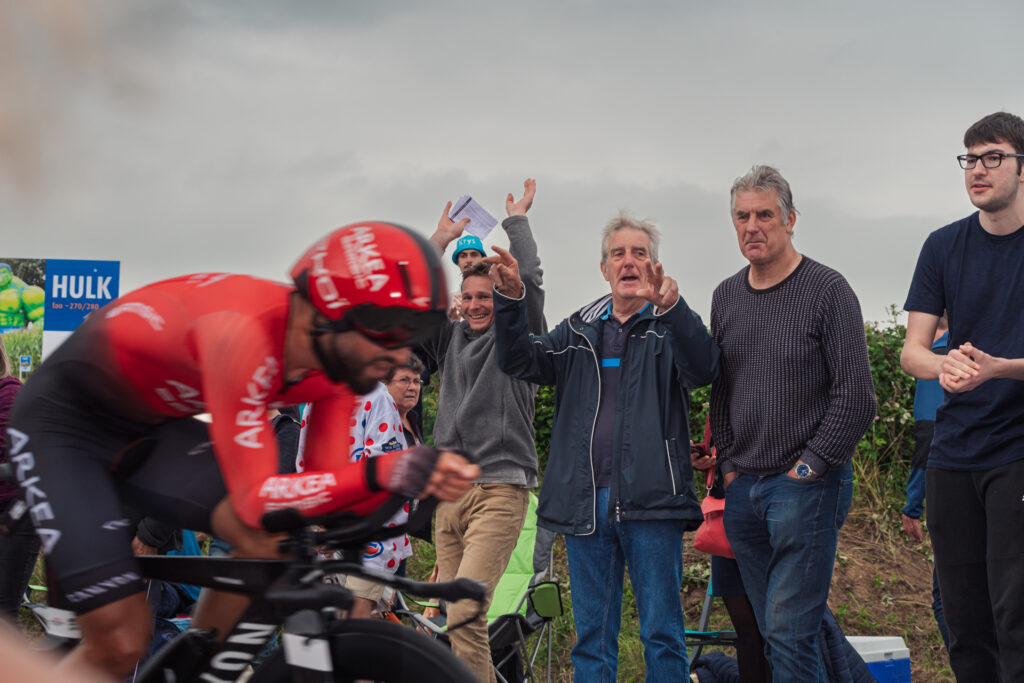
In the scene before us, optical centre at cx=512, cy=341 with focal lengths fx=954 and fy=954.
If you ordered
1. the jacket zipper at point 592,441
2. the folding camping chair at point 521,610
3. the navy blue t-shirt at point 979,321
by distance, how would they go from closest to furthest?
the navy blue t-shirt at point 979,321
the jacket zipper at point 592,441
the folding camping chair at point 521,610

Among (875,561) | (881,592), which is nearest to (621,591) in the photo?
(881,592)

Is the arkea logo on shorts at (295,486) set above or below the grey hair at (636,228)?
below

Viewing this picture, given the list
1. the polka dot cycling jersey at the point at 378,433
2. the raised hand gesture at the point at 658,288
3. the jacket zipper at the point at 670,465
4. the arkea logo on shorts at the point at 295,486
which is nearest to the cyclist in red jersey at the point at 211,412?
the arkea logo on shorts at the point at 295,486

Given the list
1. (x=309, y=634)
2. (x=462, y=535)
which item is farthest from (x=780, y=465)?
(x=309, y=634)

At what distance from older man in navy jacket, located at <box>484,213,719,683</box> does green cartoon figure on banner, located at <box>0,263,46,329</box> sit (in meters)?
10.5

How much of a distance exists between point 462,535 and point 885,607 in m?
4.41

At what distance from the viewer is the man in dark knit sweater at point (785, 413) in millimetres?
4293

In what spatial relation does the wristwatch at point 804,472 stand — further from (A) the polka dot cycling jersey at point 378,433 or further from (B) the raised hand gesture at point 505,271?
(A) the polka dot cycling jersey at point 378,433

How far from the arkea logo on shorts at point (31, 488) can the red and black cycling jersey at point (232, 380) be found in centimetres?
26

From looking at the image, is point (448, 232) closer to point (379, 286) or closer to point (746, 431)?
point (746, 431)

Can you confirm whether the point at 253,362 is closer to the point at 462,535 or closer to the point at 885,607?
the point at 462,535

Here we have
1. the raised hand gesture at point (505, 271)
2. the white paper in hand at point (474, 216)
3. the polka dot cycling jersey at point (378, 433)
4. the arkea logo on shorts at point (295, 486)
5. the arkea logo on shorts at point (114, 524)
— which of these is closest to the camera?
the arkea logo on shorts at point (295, 486)

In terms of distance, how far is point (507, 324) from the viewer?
516 centimetres

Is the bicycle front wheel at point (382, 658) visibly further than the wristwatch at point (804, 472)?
No
